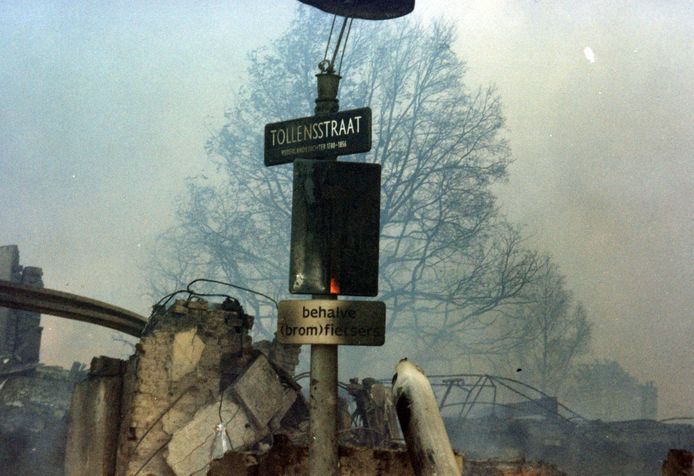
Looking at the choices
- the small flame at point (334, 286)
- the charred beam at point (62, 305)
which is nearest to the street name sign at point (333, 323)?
the small flame at point (334, 286)

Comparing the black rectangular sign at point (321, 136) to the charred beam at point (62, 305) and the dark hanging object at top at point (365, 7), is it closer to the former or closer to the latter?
the dark hanging object at top at point (365, 7)

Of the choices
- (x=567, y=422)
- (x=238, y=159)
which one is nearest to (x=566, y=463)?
(x=567, y=422)

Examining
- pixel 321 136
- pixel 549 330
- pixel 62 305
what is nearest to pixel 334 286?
pixel 321 136

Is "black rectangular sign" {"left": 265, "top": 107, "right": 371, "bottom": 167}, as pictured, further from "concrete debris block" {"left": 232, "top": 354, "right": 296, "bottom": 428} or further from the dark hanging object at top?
"concrete debris block" {"left": 232, "top": 354, "right": 296, "bottom": 428}

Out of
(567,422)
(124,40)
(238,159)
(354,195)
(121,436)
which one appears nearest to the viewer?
(354,195)

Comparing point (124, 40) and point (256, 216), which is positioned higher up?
point (124, 40)

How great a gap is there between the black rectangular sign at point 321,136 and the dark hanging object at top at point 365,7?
44.0 inches

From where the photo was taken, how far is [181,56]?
37781 millimetres

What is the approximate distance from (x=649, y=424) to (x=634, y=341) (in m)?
10.2

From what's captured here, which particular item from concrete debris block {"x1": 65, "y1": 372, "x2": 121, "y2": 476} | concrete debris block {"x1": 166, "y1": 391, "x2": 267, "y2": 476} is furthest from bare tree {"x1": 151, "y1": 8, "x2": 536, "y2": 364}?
concrete debris block {"x1": 65, "y1": 372, "x2": 121, "y2": 476}

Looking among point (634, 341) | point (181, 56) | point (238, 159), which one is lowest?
point (634, 341)

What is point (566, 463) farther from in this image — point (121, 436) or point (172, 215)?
point (172, 215)

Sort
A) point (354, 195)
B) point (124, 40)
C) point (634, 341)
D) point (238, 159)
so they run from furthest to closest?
point (124, 40) < point (238, 159) < point (634, 341) < point (354, 195)

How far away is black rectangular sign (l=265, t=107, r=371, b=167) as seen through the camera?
5621 mm
